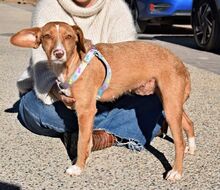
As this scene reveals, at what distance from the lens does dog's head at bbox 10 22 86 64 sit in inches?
124

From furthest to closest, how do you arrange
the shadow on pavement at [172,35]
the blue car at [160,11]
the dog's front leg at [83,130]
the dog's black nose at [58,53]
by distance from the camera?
1. the blue car at [160,11]
2. the shadow on pavement at [172,35]
3. the dog's front leg at [83,130]
4. the dog's black nose at [58,53]

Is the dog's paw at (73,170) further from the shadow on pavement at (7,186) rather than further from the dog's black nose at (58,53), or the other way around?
the dog's black nose at (58,53)

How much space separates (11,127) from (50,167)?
1078 mm

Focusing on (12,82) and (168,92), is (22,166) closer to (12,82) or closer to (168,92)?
(168,92)

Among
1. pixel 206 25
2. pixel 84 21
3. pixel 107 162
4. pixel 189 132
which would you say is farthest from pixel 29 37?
pixel 206 25

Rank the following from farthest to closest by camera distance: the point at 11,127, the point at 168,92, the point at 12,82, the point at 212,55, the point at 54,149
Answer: the point at 212,55 < the point at 12,82 < the point at 11,127 < the point at 54,149 < the point at 168,92

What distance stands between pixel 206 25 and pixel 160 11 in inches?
103

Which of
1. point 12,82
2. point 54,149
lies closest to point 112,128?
point 54,149

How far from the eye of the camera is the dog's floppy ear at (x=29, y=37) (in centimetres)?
334

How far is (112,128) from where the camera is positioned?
163 inches

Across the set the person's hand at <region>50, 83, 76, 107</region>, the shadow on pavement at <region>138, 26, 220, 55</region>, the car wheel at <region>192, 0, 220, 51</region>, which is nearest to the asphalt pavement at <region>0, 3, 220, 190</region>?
the person's hand at <region>50, 83, 76, 107</region>

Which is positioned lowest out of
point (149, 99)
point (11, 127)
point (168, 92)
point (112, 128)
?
point (11, 127)

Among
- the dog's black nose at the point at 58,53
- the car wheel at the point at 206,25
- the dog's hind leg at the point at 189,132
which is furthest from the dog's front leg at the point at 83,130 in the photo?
the car wheel at the point at 206,25

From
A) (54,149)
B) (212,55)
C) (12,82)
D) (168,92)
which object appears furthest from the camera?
(212,55)
